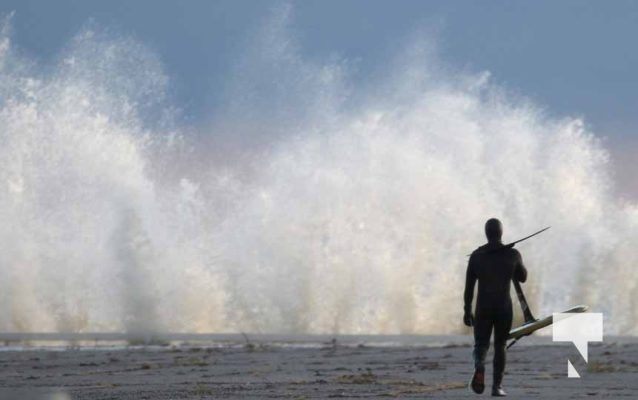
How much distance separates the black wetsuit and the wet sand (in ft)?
3.24

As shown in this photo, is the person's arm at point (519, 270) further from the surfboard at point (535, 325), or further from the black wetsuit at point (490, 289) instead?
the surfboard at point (535, 325)

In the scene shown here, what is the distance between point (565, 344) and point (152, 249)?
23508 millimetres

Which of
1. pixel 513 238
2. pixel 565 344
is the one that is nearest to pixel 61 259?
pixel 513 238

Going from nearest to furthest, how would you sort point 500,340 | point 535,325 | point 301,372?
1. point 535,325
2. point 500,340
3. point 301,372

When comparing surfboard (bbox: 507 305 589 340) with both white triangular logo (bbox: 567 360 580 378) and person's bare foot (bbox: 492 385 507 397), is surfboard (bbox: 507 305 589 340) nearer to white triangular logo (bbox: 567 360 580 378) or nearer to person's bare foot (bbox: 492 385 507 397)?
person's bare foot (bbox: 492 385 507 397)

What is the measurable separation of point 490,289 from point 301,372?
25.3 ft

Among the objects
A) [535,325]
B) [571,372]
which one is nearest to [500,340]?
[535,325]

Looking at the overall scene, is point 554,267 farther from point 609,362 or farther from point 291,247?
point 609,362

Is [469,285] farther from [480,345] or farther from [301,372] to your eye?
[301,372]

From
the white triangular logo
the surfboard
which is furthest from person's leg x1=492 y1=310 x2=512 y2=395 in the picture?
the white triangular logo

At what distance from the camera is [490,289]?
17.6 m

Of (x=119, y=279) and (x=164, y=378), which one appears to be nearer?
(x=164, y=378)

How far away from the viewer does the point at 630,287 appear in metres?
57.6

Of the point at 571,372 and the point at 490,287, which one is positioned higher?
the point at 490,287
